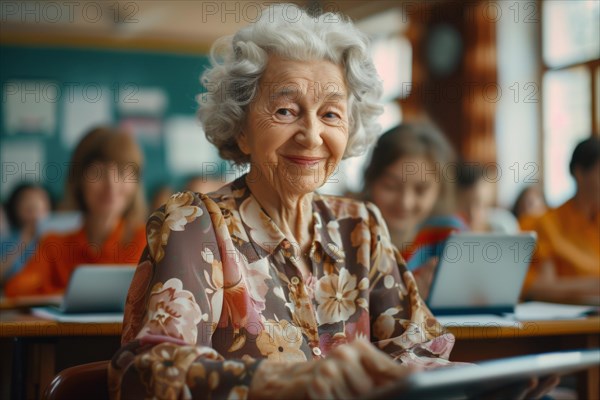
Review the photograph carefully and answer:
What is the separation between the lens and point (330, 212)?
1.67 m

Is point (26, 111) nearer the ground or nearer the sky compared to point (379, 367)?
nearer the sky

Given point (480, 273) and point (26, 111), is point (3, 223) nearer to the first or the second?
point (26, 111)

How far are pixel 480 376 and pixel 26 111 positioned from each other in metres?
9.40

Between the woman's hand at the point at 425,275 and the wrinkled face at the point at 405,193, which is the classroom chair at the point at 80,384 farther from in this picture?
the wrinkled face at the point at 405,193

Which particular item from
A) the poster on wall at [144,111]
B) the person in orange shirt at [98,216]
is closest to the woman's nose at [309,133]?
the person in orange shirt at [98,216]

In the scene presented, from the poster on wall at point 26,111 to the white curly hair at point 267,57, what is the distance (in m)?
8.27

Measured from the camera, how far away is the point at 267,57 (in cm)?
155

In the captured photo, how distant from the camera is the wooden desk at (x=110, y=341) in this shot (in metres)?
1.83

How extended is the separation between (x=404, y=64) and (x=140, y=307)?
7270mm

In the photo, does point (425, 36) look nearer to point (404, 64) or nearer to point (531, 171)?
point (404, 64)

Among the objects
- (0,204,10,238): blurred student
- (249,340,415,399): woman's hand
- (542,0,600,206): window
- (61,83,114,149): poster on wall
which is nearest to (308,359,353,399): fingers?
(249,340,415,399): woman's hand

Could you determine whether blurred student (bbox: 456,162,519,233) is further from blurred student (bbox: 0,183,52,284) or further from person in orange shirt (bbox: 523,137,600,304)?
blurred student (bbox: 0,183,52,284)

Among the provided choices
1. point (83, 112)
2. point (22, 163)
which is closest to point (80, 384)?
point (22, 163)

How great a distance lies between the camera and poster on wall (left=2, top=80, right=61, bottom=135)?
9398mm
